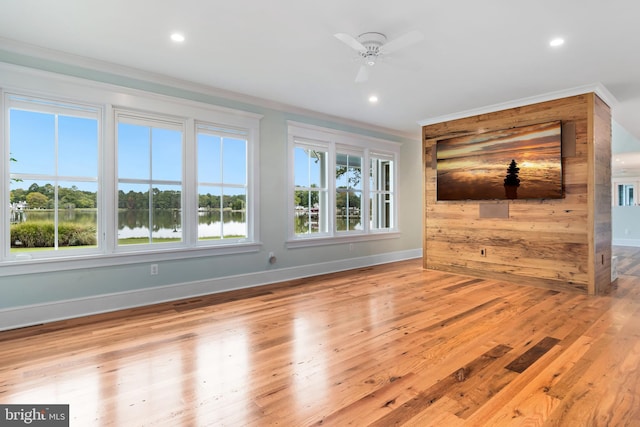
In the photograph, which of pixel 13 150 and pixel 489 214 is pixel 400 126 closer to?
pixel 489 214

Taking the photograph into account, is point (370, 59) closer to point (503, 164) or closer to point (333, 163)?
point (333, 163)

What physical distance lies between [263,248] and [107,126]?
248cm

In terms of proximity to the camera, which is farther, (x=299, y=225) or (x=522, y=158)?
(x=299, y=225)

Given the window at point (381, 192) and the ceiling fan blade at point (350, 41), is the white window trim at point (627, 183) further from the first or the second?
the ceiling fan blade at point (350, 41)

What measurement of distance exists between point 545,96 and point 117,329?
5.88m

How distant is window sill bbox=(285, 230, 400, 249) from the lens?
5441 mm

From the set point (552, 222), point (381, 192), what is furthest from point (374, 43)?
point (381, 192)

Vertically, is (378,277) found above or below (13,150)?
below

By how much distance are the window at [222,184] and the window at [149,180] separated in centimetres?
31

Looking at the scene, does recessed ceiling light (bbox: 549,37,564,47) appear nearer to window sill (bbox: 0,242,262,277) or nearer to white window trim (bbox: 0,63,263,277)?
white window trim (bbox: 0,63,263,277)

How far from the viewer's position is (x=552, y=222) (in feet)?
15.4

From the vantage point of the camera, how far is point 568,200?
179 inches

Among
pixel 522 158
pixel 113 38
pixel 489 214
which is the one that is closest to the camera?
pixel 113 38

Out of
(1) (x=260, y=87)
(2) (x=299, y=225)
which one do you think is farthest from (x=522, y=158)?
(1) (x=260, y=87)
